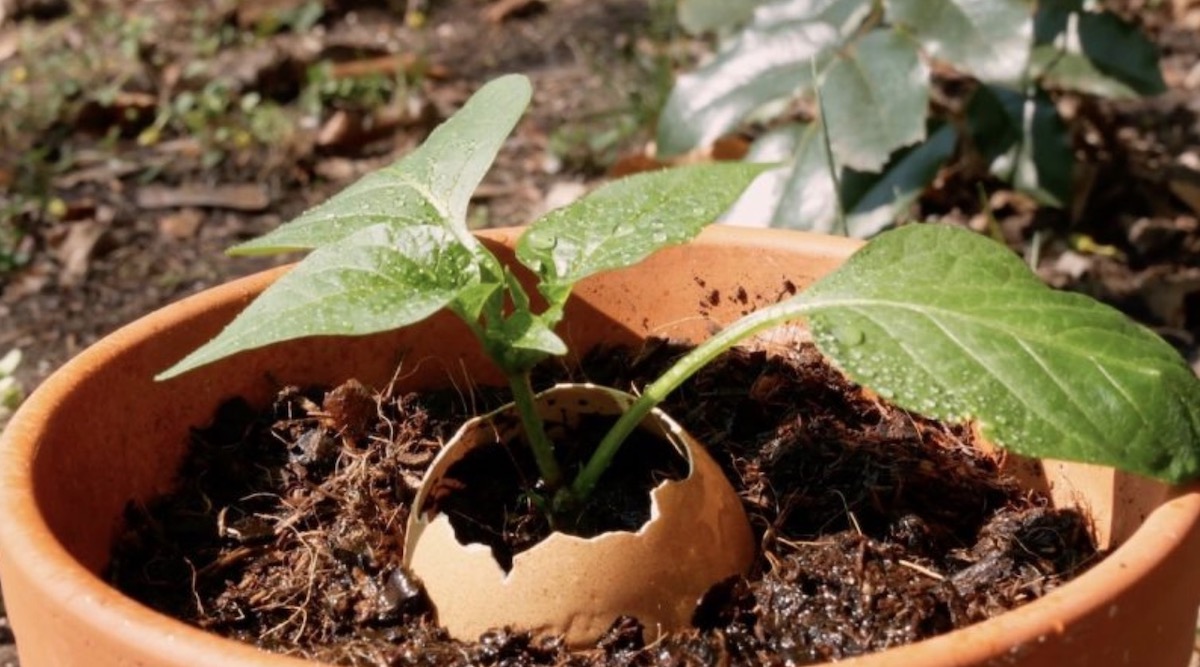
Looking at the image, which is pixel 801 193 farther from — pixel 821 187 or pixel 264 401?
pixel 264 401

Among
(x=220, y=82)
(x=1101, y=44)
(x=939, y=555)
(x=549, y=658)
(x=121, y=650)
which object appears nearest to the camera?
(x=121, y=650)

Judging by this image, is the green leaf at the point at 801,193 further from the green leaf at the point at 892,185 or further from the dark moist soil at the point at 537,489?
the dark moist soil at the point at 537,489

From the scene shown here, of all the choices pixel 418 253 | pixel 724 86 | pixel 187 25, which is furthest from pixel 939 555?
pixel 187 25

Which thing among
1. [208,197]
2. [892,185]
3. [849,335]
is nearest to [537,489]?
[849,335]

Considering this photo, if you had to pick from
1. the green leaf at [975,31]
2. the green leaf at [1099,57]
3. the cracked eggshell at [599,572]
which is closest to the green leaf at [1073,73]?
the green leaf at [1099,57]

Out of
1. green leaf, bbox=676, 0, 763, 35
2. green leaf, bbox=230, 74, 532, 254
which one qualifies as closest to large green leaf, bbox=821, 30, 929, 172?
green leaf, bbox=676, 0, 763, 35

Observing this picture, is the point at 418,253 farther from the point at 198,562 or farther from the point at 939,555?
the point at 939,555

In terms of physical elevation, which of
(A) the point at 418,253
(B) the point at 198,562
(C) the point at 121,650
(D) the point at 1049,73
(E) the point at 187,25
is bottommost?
(E) the point at 187,25
